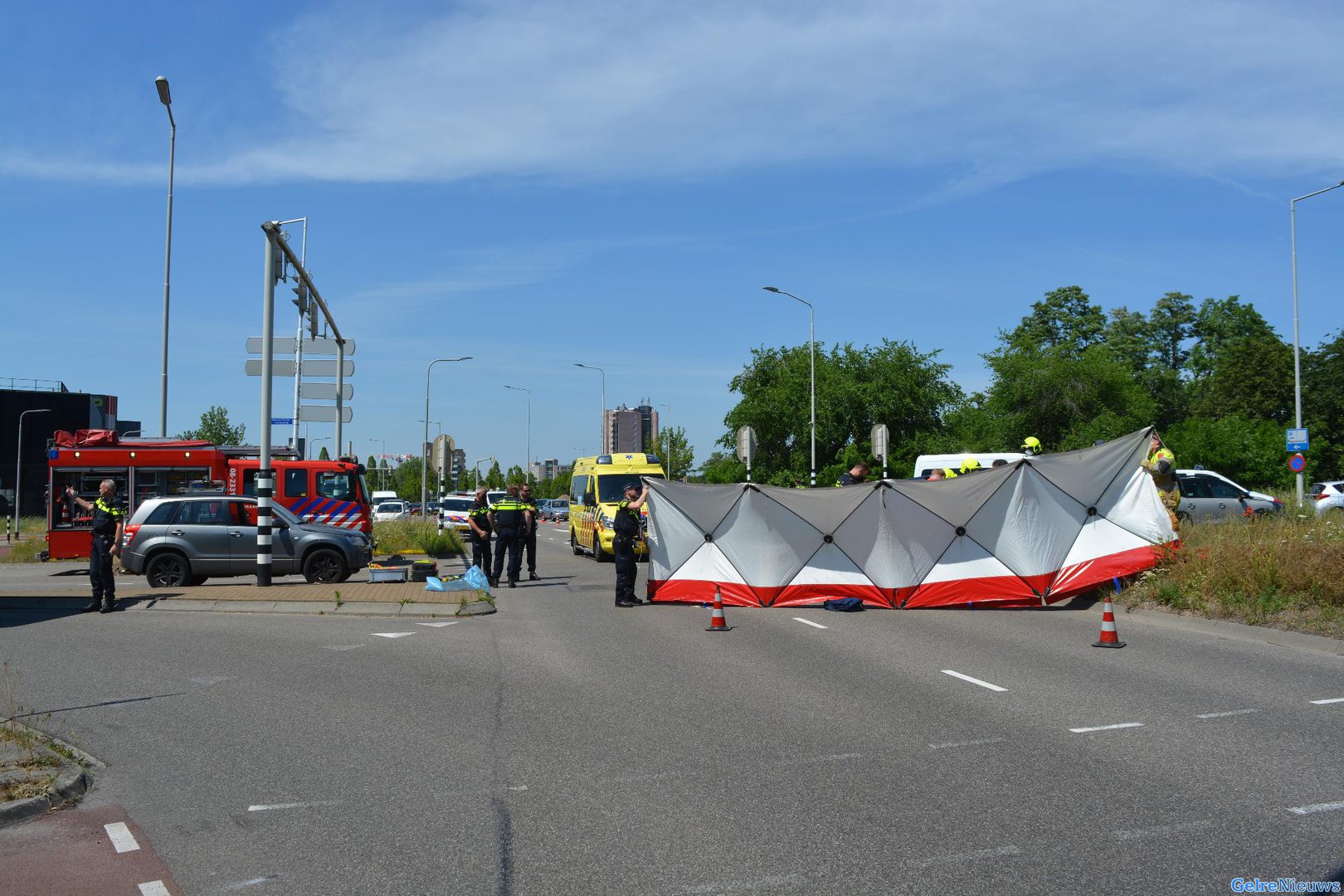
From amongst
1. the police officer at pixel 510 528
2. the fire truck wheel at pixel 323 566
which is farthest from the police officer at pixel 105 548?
the police officer at pixel 510 528

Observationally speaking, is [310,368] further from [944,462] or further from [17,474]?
[17,474]

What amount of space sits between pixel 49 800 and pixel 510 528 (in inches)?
509

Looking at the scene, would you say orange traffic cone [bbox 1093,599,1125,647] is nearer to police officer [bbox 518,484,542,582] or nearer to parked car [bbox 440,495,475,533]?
police officer [bbox 518,484,542,582]

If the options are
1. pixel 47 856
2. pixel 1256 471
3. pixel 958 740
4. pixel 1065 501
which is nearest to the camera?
pixel 47 856

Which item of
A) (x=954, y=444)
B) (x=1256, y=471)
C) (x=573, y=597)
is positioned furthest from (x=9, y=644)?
(x=954, y=444)

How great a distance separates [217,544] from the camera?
1886cm

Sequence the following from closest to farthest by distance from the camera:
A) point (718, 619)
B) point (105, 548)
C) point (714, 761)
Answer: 1. point (714, 761)
2. point (718, 619)
3. point (105, 548)

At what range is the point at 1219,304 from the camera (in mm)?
76375

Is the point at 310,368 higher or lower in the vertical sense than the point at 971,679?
higher

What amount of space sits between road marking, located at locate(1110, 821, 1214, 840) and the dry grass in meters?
6.76

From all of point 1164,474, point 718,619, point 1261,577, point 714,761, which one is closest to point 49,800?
point 714,761

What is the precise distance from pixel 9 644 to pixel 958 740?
34.7 feet

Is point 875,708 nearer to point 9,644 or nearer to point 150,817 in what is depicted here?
point 150,817

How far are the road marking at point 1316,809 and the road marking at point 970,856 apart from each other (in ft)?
5.33
